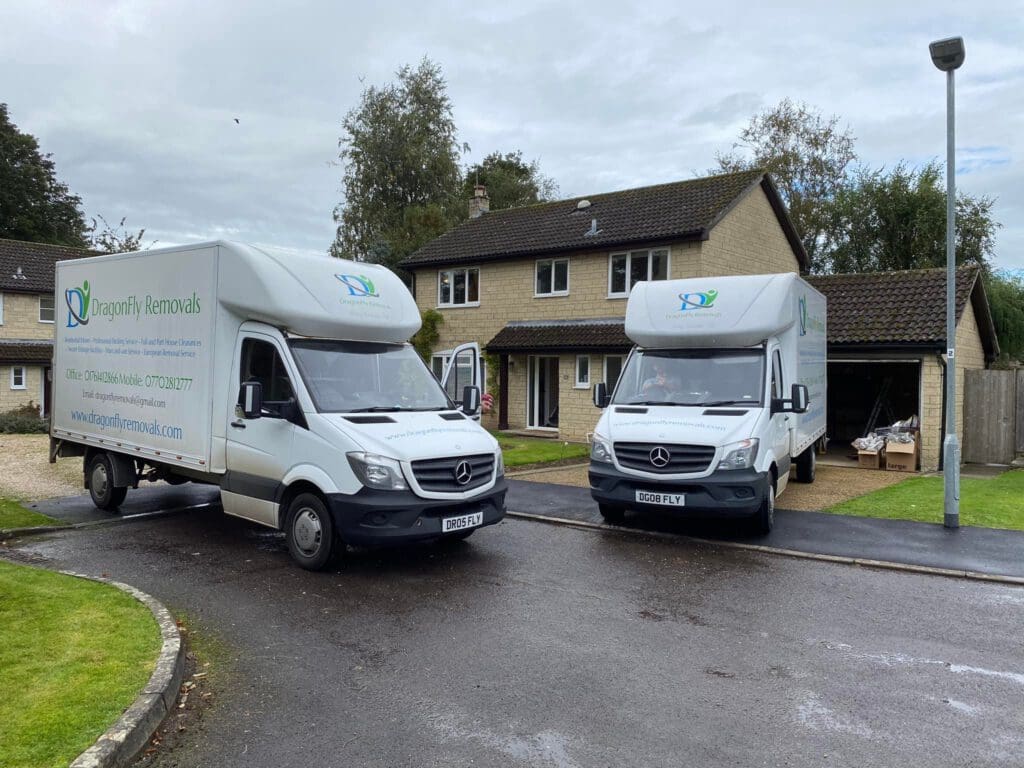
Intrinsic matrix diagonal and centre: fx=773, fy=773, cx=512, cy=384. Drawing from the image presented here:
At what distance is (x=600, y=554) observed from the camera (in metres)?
8.40

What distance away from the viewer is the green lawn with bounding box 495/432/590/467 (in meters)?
16.6

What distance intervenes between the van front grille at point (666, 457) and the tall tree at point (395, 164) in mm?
33291

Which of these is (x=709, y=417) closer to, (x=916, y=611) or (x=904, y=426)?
(x=916, y=611)

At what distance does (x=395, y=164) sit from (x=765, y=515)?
3687cm

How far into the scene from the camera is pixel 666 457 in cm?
872

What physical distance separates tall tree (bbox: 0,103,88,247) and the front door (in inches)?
1467

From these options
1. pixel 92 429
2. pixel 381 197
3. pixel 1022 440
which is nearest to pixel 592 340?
pixel 1022 440

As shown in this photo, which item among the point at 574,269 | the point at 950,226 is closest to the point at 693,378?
the point at 950,226

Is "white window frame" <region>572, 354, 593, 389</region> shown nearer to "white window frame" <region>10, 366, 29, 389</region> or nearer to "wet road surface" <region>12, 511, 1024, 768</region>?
"wet road surface" <region>12, 511, 1024, 768</region>

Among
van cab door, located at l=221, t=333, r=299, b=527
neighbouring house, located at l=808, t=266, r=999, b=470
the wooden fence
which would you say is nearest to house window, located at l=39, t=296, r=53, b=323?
van cab door, located at l=221, t=333, r=299, b=527

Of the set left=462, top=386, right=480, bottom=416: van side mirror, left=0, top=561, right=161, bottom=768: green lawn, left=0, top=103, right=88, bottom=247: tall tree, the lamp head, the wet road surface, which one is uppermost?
left=0, top=103, right=88, bottom=247: tall tree

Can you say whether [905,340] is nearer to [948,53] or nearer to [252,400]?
[948,53]

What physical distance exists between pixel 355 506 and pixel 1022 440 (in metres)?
16.9

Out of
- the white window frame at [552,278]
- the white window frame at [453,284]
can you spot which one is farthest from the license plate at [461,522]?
the white window frame at [453,284]
